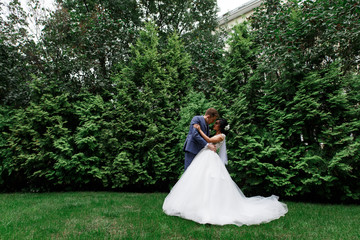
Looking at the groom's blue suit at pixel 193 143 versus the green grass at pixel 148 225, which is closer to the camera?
the green grass at pixel 148 225

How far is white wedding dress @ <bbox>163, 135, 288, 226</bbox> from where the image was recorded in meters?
3.72

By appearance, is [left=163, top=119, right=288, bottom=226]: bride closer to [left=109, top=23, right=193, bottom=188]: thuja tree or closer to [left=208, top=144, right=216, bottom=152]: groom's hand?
[left=208, top=144, right=216, bottom=152]: groom's hand

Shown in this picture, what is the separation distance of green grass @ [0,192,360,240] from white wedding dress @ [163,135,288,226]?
0.54 feet

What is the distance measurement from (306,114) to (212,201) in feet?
12.0

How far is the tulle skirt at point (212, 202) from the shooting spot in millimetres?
3715

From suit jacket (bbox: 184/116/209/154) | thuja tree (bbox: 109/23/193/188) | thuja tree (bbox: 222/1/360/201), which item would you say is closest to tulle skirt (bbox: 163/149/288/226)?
suit jacket (bbox: 184/116/209/154)

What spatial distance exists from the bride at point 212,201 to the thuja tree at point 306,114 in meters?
1.29

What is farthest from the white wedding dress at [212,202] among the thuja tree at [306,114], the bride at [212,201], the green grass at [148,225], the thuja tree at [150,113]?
the thuja tree at [150,113]

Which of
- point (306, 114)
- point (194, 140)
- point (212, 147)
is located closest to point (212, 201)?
point (212, 147)

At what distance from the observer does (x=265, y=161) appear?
5.79m

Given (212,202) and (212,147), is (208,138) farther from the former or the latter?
(212,202)

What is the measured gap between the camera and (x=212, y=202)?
3.86 m

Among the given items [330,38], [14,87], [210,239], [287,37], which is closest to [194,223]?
[210,239]

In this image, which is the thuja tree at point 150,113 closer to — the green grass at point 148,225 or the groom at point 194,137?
the groom at point 194,137
